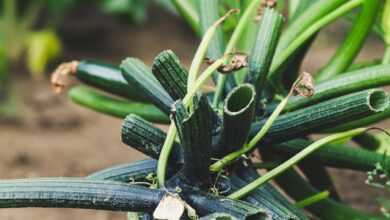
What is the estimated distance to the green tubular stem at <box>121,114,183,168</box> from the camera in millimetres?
951

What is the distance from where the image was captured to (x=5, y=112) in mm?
2324

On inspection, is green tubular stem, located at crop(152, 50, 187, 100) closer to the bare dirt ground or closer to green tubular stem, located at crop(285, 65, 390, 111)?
green tubular stem, located at crop(285, 65, 390, 111)

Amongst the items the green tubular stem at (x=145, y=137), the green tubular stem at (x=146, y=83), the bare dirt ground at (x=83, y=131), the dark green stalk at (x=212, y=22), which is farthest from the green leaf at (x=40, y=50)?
the green tubular stem at (x=145, y=137)

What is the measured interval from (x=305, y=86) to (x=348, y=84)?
131 mm

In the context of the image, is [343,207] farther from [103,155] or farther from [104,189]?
[103,155]

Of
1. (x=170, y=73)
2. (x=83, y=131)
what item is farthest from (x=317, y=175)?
(x=83, y=131)

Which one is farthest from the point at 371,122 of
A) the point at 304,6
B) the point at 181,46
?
the point at 181,46

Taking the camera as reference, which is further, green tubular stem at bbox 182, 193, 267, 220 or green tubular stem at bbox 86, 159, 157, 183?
green tubular stem at bbox 86, 159, 157, 183

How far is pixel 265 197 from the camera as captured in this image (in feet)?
3.19

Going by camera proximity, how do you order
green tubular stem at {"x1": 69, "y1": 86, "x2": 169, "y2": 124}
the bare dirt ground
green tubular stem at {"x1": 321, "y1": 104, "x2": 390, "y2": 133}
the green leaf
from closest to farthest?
green tubular stem at {"x1": 321, "y1": 104, "x2": 390, "y2": 133} < green tubular stem at {"x1": 69, "y1": 86, "x2": 169, "y2": 124} < the bare dirt ground < the green leaf

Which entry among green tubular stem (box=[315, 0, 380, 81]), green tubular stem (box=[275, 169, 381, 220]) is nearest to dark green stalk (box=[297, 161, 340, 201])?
green tubular stem (box=[275, 169, 381, 220])

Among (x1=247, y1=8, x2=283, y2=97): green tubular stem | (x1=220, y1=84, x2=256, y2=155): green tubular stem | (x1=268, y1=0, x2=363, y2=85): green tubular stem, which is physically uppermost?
(x1=268, y1=0, x2=363, y2=85): green tubular stem

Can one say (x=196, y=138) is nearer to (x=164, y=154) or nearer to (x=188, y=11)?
(x=164, y=154)

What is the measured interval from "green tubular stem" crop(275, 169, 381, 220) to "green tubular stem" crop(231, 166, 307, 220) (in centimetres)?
19
